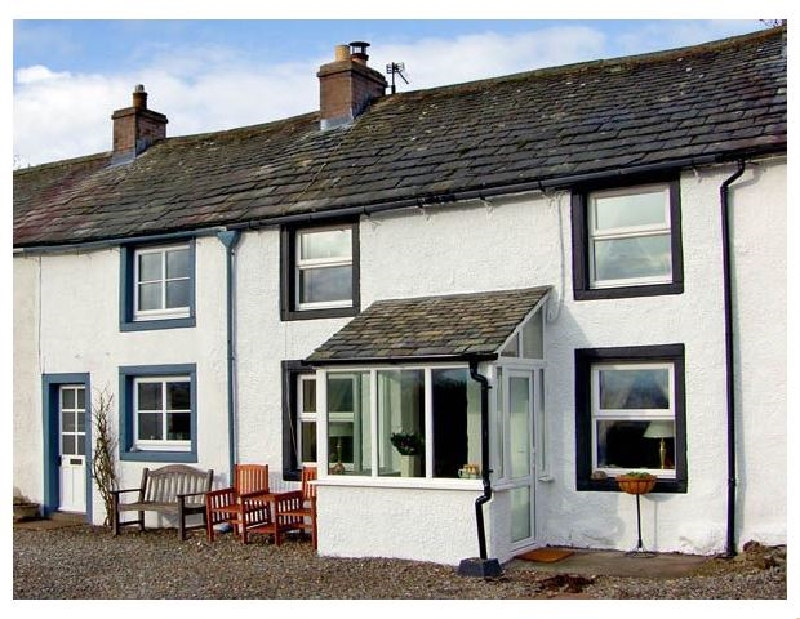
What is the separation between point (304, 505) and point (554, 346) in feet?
14.2

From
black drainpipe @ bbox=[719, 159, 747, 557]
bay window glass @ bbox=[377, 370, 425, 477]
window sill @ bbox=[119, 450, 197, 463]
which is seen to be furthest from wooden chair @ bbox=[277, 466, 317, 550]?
black drainpipe @ bbox=[719, 159, 747, 557]

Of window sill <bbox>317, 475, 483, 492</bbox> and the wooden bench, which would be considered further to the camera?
the wooden bench

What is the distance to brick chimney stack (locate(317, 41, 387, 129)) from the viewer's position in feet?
58.2

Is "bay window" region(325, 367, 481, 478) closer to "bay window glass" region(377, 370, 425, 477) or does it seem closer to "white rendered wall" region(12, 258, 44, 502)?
"bay window glass" region(377, 370, 425, 477)

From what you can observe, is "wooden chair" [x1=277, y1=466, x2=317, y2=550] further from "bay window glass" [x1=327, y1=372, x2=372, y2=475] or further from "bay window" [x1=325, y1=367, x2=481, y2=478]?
"bay window" [x1=325, y1=367, x2=481, y2=478]

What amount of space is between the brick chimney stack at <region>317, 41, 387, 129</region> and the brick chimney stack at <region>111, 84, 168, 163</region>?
14.2 ft

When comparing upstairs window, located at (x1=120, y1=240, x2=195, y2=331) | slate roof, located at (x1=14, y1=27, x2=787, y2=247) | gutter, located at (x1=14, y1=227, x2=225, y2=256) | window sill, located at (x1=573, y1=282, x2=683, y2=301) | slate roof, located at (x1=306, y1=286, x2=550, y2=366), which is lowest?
slate roof, located at (x1=306, y1=286, x2=550, y2=366)

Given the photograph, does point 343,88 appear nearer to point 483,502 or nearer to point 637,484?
point 483,502

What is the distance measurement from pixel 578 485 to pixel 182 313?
688 cm

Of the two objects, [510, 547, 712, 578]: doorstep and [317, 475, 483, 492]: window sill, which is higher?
[317, 475, 483, 492]: window sill

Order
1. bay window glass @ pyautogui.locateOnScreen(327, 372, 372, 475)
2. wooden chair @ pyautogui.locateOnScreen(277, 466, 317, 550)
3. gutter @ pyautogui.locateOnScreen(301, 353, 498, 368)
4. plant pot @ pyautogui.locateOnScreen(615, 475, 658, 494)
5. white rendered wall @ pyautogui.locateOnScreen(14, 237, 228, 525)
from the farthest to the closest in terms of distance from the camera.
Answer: white rendered wall @ pyautogui.locateOnScreen(14, 237, 228, 525) → wooden chair @ pyautogui.locateOnScreen(277, 466, 317, 550) → bay window glass @ pyautogui.locateOnScreen(327, 372, 372, 475) → plant pot @ pyautogui.locateOnScreen(615, 475, 658, 494) → gutter @ pyautogui.locateOnScreen(301, 353, 498, 368)

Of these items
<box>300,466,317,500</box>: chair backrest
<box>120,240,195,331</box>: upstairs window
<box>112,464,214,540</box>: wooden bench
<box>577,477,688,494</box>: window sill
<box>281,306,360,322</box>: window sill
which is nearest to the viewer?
<box>577,477,688,494</box>: window sill

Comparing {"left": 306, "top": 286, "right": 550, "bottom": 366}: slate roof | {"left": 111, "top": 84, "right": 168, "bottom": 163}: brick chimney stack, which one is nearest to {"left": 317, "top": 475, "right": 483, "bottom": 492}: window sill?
{"left": 306, "top": 286, "right": 550, "bottom": 366}: slate roof

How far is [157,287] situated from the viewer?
16.5 metres
